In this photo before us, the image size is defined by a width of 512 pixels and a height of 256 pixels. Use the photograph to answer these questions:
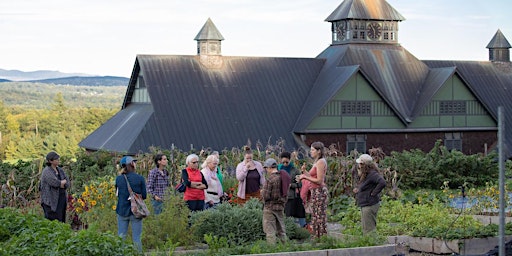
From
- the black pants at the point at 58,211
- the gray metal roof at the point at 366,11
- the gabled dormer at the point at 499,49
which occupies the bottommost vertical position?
the black pants at the point at 58,211

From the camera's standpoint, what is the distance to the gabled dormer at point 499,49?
53.7 meters

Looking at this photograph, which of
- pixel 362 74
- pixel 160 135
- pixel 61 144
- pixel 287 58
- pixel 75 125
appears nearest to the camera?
pixel 160 135

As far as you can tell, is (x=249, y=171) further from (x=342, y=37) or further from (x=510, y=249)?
(x=342, y=37)

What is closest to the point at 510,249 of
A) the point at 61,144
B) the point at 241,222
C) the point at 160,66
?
the point at 241,222

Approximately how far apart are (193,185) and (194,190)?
0.14 meters

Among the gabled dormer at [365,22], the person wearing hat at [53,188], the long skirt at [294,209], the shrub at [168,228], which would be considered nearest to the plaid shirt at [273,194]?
the shrub at [168,228]

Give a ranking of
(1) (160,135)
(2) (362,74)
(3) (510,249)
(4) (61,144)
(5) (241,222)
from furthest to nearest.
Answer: (4) (61,144) < (2) (362,74) < (1) (160,135) < (5) (241,222) < (3) (510,249)

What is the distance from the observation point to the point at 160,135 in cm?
3962

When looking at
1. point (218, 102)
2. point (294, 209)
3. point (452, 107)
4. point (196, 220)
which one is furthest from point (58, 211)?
point (452, 107)

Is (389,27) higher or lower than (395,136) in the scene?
higher

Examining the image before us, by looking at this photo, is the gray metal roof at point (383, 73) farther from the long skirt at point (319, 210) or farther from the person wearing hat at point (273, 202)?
the person wearing hat at point (273, 202)

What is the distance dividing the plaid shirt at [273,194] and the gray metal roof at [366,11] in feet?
107

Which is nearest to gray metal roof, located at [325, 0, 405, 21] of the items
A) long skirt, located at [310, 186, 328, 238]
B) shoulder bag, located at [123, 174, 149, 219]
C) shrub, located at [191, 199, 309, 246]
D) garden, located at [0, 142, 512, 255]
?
garden, located at [0, 142, 512, 255]

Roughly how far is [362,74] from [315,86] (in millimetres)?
3292
